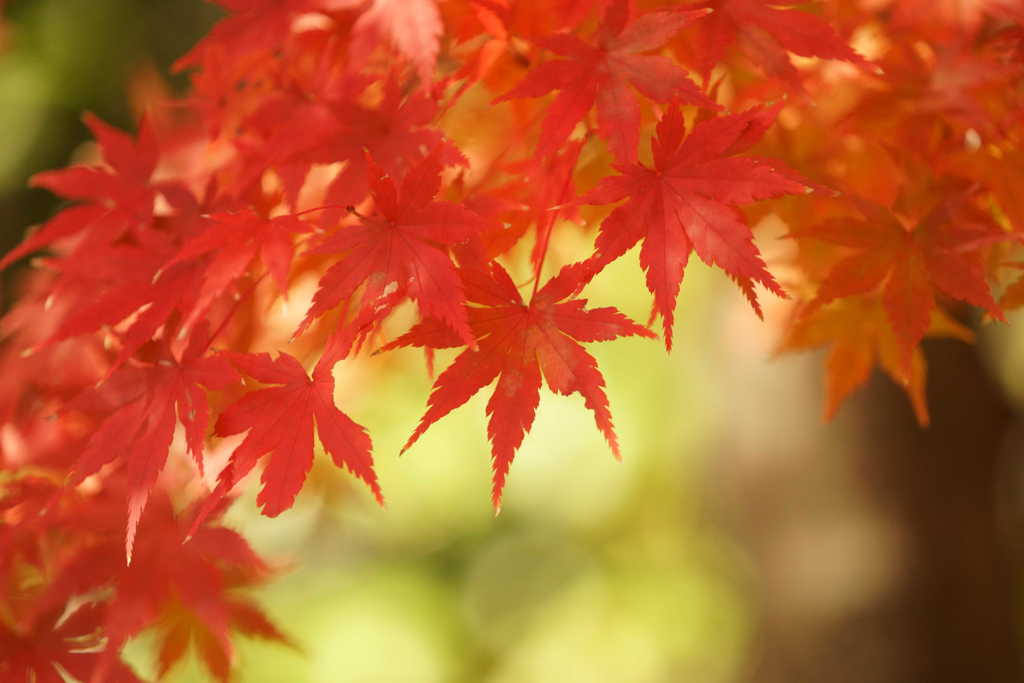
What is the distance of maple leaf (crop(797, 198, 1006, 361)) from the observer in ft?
2.61

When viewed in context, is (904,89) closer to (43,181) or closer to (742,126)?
(742,126)

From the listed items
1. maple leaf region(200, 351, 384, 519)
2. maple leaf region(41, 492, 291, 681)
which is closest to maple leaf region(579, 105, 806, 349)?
maple leaf region(200, 351, 384, 519)

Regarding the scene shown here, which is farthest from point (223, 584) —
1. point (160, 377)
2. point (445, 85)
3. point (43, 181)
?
point (445, 85)

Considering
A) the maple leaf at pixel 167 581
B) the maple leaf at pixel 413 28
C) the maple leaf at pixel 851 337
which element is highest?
the maple leaf at pixel 413 28

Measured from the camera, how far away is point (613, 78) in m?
0.73

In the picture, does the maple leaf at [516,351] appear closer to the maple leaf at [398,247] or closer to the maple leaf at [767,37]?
the maple leaf at [398,247]

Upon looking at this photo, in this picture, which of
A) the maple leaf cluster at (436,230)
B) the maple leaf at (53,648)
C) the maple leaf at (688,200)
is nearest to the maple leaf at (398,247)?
the maple leaf cluster at (436,230)

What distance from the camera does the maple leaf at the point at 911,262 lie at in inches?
31.3

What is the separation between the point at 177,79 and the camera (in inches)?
202

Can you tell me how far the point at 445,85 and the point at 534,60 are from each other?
4.8 inches

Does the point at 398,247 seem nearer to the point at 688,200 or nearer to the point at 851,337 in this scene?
the point at 688,200

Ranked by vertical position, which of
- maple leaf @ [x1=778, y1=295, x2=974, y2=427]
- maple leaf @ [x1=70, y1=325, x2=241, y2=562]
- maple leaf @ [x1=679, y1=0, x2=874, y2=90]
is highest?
maple leaf @ [x1=679, y1=0, x2=874, y2=90]

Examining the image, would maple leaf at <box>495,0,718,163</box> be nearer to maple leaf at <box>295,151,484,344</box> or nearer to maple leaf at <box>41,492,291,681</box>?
maple leaf at <box>295,151,484,344</box>

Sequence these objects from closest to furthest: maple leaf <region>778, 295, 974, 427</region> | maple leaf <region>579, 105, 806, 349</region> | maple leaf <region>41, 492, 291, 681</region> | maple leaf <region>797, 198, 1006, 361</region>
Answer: maple leaf <region>579, 105, 806, 349</region>
maple leaf <region>797, 198, 1006, 361</region>
maple leaf <region>41, 492, 291, 681</region>
maple leaf <region>778, 295, 974, 427</region>
